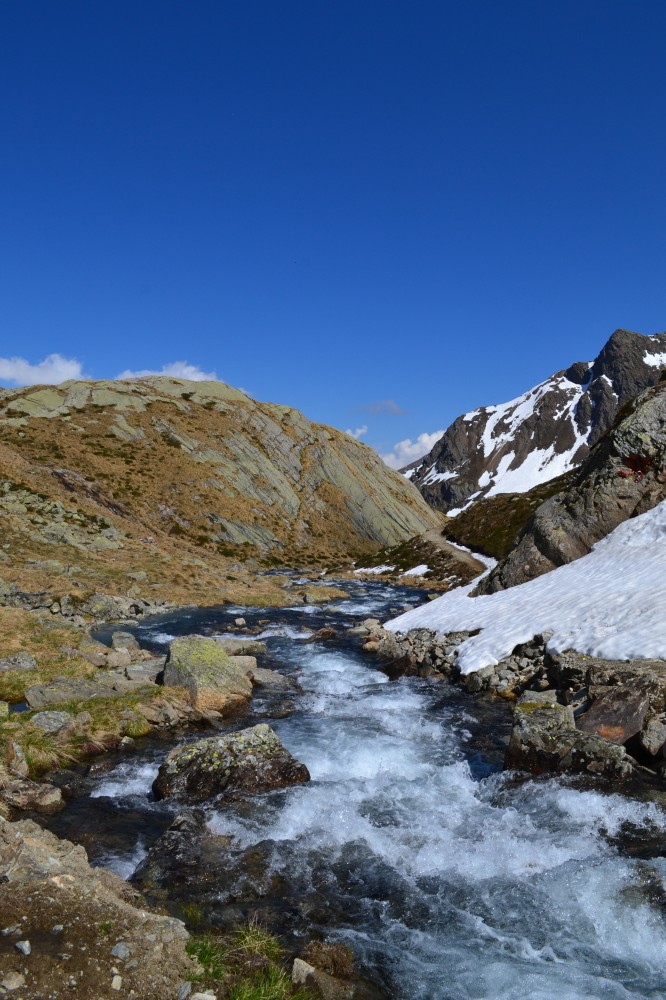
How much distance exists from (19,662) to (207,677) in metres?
7.59

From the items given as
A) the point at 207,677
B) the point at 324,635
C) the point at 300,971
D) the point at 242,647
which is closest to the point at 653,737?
the point at 300,971

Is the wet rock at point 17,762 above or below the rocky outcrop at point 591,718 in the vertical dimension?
above

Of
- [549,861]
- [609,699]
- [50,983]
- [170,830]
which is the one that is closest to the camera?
[50,983]

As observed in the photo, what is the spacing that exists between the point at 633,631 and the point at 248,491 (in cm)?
9478

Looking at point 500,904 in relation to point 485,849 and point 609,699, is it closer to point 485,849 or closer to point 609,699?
point 485,849

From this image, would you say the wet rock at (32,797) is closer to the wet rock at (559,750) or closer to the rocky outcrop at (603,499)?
the wet rock at (559,750)

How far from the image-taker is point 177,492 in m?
97.4

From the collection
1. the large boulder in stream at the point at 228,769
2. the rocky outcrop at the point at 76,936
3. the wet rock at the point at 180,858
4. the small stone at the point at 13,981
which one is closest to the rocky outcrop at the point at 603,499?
the large boulder in stream at the point at 228,769

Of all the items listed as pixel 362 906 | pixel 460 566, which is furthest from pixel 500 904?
pixel 460 566

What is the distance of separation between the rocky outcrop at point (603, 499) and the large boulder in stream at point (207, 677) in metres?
17.3

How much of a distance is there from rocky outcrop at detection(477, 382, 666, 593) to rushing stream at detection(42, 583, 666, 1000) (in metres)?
16.0

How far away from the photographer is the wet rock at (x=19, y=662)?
71.4 feet

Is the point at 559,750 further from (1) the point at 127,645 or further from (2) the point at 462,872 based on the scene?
(1) the point at 127,645

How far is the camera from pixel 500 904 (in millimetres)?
10070
